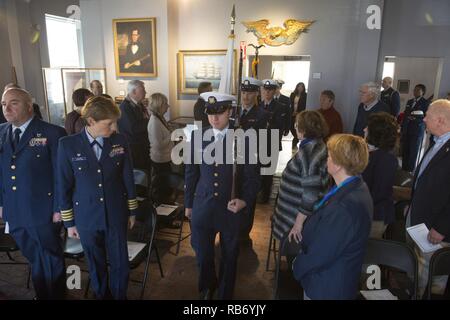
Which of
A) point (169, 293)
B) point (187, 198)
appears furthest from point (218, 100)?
point (169, 293)

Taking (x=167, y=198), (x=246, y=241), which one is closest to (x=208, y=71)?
(x=167, y=198)

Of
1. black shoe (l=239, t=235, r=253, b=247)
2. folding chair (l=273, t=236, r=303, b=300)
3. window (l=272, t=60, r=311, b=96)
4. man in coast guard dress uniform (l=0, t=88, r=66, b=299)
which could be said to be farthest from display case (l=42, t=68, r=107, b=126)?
folding chair (l=273, t=236, r=303, b=300)

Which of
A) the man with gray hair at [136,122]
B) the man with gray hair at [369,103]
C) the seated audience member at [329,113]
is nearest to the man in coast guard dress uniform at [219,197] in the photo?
the man with gray hair at [136,122]

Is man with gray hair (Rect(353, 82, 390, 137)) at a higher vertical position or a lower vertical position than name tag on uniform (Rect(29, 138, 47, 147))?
→ higher

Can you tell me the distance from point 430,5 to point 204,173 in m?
6.09

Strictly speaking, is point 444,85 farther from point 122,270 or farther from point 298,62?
point 122,270

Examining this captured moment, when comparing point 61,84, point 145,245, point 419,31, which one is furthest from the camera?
point 61,84

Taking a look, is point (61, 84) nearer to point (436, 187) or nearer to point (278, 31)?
point (278, 31)

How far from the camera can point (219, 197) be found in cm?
222

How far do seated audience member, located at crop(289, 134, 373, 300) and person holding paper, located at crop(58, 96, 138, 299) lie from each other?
4.01ft

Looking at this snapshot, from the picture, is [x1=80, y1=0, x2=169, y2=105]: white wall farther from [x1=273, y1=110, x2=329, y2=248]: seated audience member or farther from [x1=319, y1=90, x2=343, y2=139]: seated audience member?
[x1=273, y1=110, x2=329, y2=248]: seated audience member

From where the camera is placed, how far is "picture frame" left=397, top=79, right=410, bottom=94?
8781 mm

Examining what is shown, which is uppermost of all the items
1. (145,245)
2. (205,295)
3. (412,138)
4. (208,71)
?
(208,71)

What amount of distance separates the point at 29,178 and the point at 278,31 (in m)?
5.57
